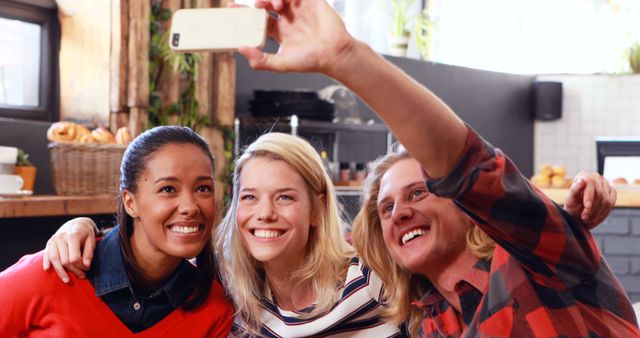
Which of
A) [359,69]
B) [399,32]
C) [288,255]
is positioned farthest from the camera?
[399,32]

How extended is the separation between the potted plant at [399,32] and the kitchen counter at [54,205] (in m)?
3.61

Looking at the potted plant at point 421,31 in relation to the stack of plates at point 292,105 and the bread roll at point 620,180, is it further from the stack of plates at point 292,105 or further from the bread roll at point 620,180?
the bread roll at point 620,180

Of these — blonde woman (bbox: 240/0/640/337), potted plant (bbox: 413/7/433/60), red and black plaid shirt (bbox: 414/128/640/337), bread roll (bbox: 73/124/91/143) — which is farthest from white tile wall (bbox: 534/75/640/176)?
red and black plaid shirt (bbox: 414/128/640/337)

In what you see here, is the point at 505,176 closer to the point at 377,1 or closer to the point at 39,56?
the point at 39,56

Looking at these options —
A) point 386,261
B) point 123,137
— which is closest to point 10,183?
point 123,137

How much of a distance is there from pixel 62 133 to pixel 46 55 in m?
0.86

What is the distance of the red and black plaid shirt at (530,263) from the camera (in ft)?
3.42

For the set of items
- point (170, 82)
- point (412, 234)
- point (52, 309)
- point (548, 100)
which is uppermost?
point (548, 100)

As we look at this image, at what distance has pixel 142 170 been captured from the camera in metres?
2.03

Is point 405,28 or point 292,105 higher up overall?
point 405,28

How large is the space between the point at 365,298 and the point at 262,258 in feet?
0.88

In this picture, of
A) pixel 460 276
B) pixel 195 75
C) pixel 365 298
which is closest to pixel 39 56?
pixel 195 75

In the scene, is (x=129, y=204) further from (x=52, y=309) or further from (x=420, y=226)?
(x=420, y=226)

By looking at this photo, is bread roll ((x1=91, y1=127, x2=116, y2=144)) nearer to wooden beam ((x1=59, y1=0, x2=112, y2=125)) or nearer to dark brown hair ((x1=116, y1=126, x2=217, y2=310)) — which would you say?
wooden beam ((x1=59, y1=0, x2=112, y2=125))
